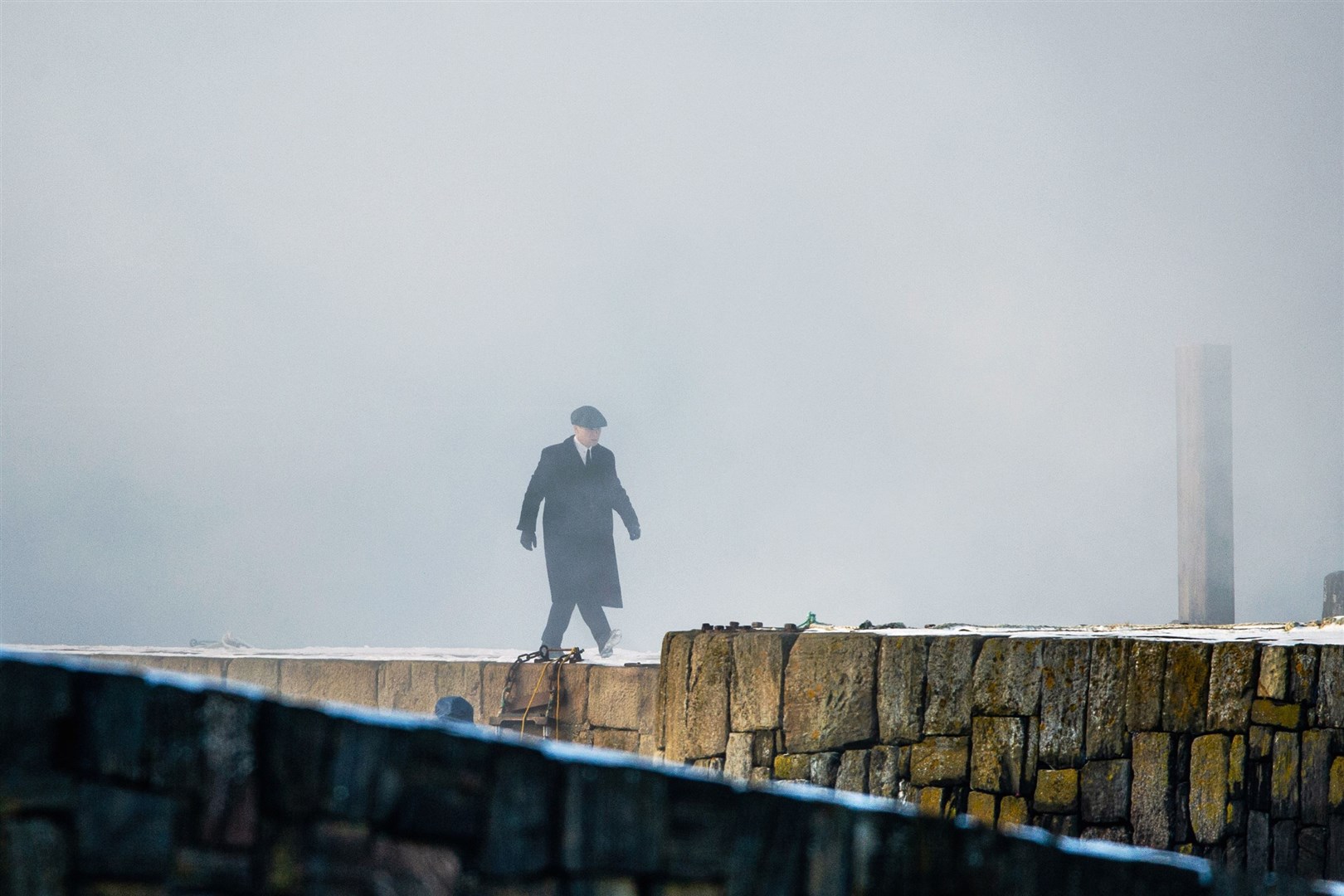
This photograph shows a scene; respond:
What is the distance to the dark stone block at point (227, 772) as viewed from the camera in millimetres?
1743

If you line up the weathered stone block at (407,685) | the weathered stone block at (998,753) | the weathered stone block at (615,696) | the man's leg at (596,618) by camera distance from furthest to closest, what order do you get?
the man's leg at (596,618) < the weathered stone block at (407,685) < the weathered stone block at (615,696) < the weathered stone block at (998,753)

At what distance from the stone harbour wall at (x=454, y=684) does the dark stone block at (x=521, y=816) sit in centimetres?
482

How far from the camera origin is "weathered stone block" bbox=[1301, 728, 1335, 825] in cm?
409

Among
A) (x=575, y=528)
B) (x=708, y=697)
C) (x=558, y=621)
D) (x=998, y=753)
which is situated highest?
(x=575, y=528)

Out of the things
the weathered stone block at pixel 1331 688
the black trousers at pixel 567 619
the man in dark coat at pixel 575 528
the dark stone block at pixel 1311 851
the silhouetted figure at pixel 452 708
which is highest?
the man in dark coat at pixel 575 528

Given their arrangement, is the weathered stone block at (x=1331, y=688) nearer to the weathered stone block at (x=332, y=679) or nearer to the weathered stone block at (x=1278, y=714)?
the weathered stone block at (x=1278, y=714)

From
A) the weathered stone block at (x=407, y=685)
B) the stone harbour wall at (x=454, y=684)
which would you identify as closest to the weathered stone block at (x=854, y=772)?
the stone harbour wall at (x=454, y=684)

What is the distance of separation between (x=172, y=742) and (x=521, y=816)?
1.47ft

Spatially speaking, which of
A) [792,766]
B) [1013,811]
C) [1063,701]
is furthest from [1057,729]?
[792,766]

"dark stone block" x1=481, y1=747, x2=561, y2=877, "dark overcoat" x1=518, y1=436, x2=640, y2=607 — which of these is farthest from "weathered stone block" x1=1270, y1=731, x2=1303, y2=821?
"dark overcoat" x1=518, y1=436, x2=640, y2=607

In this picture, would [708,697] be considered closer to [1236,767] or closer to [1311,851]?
[1236,767]

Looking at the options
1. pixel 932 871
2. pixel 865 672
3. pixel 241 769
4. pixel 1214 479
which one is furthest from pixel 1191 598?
pixel 241 769

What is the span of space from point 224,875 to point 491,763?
351 millimetres

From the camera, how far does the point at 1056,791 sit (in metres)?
4.59
